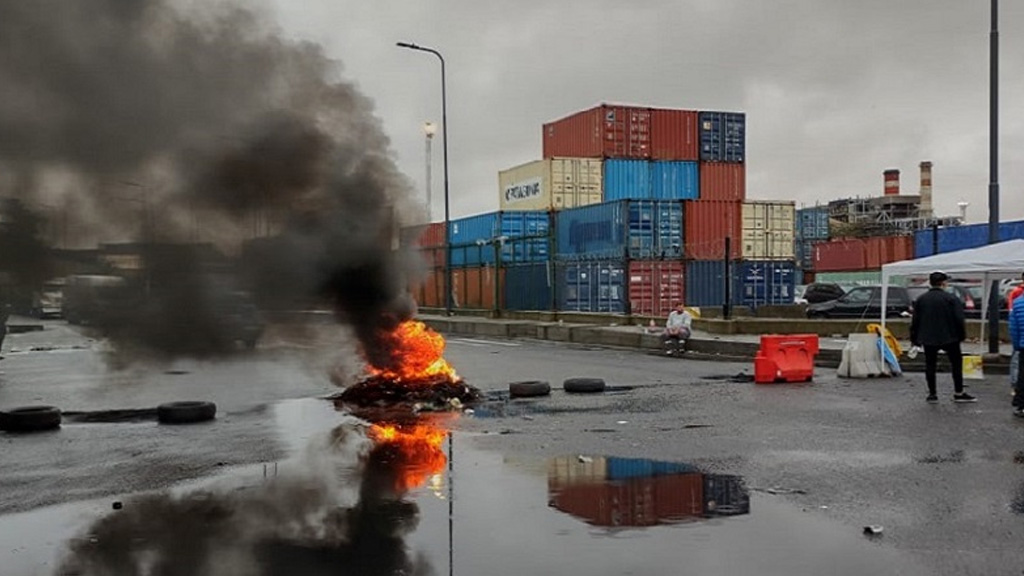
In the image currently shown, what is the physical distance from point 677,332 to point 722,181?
17.7 m

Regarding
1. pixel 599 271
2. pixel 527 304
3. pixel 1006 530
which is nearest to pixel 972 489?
pixel 1006 530

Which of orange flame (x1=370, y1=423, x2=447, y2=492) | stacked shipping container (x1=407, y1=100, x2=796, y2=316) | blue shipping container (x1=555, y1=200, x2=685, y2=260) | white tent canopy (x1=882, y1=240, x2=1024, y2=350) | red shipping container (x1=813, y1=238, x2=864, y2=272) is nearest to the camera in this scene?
orange flame (x1=370, y1=423, x2=447, y2=492)

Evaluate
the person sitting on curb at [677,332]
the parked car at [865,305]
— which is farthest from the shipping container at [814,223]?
the person sitting on curb at [677,332]

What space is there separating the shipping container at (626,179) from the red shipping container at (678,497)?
28666 millimetres

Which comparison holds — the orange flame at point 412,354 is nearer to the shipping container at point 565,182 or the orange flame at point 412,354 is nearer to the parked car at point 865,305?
the parked car at point 865,305

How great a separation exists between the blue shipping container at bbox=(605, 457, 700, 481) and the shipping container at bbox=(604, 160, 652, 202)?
1098 inches

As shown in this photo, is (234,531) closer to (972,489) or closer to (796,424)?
(972,489)

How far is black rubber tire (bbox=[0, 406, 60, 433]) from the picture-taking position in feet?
34.5

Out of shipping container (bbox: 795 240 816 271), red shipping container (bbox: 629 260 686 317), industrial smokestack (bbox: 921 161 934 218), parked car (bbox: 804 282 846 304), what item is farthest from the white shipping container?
industrial smokestack (bbox: 921 161 934 218)

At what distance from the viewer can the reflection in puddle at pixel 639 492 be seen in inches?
244

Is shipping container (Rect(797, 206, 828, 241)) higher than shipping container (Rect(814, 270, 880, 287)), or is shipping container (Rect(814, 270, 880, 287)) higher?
shipping container (Rect(797, 206, 828, 241))

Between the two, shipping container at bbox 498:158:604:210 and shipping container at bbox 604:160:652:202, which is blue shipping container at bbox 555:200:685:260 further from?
shipping container at bbox 604:160:652:202

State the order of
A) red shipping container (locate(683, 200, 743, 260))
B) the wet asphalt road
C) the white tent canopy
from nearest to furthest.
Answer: the wet asphalt road → the white tent canopy → red shipping container (locate(683, 200, 743, 260))

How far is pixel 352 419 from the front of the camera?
36.3 feet
